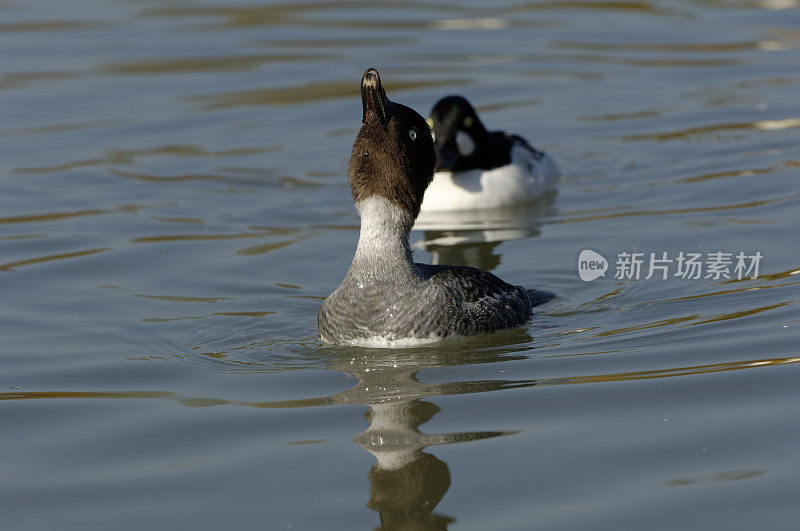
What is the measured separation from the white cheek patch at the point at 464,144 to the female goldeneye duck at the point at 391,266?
5043 millimetres

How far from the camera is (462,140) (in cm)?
1311

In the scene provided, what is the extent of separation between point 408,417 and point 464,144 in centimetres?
669

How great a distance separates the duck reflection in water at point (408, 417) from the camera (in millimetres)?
5758

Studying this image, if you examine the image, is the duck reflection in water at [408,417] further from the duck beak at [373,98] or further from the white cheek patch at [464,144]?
the white cheek patch at [464,144]

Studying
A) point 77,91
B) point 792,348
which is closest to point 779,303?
point 792,348

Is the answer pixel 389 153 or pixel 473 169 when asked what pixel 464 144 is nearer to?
pixel 473 169

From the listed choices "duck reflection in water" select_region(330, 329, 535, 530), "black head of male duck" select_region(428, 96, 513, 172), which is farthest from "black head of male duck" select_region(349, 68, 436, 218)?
"black head of male duck" select_region(428, 96, 513, 172)

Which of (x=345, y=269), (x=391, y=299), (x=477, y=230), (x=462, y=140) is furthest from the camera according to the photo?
(x=462, y=140)

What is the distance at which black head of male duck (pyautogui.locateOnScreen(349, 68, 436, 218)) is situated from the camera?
7.63 m

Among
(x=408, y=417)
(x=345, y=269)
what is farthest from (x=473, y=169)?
(x=408, y=417)

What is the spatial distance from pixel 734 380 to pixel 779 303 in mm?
1642

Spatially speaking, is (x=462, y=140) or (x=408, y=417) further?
(x=462, y=140)

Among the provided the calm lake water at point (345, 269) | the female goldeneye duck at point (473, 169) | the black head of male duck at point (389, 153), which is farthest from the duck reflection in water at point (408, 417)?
the female goldeneye duck at point (473, 169)

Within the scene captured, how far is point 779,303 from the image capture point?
8.56 metres
